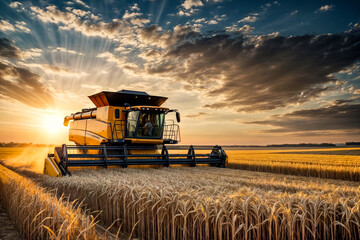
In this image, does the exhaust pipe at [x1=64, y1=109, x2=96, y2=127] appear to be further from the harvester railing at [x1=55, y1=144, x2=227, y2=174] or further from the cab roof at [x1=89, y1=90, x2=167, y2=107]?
the harvester railing at [x1=55, y1=144, x2=227, y2=174]

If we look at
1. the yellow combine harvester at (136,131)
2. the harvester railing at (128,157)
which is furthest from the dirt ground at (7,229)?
the yellow combine harvester at (136,131)

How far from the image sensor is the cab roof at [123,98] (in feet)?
42.1

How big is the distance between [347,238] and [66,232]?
344 centimetres

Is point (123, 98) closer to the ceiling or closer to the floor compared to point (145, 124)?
closer to the ceiling

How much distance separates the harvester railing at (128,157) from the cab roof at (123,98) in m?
2.31

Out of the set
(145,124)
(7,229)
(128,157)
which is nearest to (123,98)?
(145,124)

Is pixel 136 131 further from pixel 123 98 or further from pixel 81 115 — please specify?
pixel 81 115

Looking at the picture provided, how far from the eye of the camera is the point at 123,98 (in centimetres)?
1310

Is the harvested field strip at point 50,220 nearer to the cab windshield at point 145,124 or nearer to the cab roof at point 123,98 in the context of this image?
the cab windshield at point 145,124

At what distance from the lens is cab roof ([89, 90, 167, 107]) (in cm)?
1283

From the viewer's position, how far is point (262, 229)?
3473mm

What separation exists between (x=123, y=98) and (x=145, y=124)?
173 centimetres

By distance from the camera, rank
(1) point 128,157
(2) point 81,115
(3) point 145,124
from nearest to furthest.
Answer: (1) point 128,157 < (3) point 145,124 < (2) point 81,115

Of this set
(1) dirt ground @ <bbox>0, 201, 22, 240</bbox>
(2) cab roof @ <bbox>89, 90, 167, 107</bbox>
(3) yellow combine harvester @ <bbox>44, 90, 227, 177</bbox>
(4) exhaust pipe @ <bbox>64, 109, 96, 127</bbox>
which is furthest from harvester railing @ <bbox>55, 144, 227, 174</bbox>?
(1) dirt ground @ <bbox>0, 201, 22, 240</bbox>
